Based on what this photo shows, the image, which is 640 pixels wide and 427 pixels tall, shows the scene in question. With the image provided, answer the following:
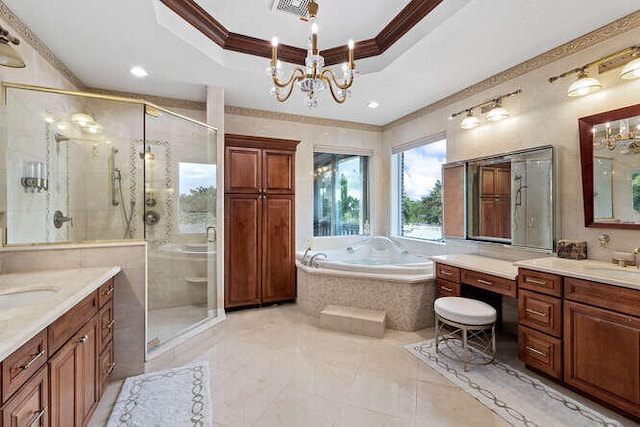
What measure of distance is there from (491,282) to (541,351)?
564mm

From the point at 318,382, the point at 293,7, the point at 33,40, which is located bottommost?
the point at 318,382

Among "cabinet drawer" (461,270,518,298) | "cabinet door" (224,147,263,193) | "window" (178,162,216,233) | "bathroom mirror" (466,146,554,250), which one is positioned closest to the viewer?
"cabinet drawer" (461,270,518,298)

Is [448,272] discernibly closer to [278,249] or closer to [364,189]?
[278,249]

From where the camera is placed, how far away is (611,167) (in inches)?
84.1

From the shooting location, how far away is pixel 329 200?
14.9 feet

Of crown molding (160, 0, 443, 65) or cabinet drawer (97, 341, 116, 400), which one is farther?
crown molding (160, 0, 443, 65)

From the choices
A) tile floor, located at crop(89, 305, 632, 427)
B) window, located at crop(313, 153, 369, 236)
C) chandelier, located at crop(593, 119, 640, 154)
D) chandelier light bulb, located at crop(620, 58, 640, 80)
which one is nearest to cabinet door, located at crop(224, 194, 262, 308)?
tile floor, located at crop(89, 305, 632, 427)

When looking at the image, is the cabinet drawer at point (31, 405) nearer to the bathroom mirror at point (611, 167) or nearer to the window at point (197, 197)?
the window at point (197, 197)

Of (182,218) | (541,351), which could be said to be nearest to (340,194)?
(182,218)

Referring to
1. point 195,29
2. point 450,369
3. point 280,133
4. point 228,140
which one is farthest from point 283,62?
point 450,369

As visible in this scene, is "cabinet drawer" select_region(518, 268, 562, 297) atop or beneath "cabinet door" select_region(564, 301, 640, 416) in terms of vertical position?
atop

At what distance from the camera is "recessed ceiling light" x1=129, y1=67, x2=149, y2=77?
2801 mm

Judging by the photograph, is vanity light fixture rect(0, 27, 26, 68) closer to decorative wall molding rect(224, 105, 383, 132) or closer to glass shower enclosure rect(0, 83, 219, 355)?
glass shower enclosure rect(0, 83, 219, 355)

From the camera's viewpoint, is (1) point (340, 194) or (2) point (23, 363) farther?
(1) point (340, 194)
